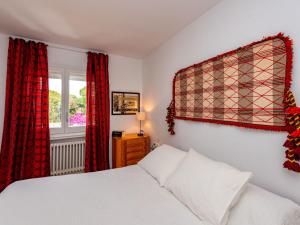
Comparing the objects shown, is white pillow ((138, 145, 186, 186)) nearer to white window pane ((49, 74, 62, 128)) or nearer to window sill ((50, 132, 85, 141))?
window sill ((50, 132, 85, 141))

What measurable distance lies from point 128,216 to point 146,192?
352 millimetres

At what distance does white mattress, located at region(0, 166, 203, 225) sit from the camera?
1.13 m

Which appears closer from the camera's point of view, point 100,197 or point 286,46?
point 286,46

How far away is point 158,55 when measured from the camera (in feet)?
9.54

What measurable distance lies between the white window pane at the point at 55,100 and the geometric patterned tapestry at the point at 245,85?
2.16m

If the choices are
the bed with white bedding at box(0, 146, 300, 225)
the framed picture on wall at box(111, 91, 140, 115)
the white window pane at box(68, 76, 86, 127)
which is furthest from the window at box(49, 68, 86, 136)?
the bed with white bedding at box(0, 146, 300, 225)

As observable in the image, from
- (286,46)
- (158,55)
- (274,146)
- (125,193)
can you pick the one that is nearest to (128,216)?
(125,193)

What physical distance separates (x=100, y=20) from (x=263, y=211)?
2405 mm

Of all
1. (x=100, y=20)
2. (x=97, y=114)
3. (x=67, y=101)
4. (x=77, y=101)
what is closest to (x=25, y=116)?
(x=67, y=101)

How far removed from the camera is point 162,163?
1868mm

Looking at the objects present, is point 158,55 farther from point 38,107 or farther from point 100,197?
point 100,197

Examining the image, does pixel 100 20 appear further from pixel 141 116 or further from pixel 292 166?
pixel 292 166

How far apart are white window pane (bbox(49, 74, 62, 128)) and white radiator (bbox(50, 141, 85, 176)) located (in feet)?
1.23

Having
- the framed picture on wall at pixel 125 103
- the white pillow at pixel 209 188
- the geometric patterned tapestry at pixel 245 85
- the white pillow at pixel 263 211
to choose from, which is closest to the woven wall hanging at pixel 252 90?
the geometric patterned tapestry at pixel 245 85
